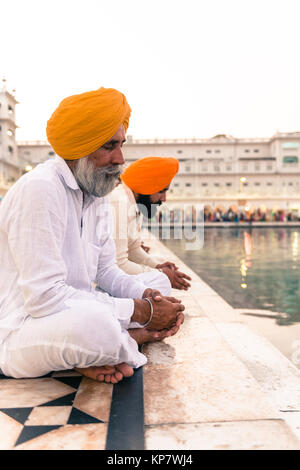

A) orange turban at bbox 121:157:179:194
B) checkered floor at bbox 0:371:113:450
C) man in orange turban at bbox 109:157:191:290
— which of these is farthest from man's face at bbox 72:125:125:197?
orange turban at bbox 121:157:179:194

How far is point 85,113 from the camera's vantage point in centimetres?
126

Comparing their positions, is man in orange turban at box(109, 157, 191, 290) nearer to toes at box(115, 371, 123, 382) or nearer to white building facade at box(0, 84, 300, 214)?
toes at box(115, 371, 123, 382)

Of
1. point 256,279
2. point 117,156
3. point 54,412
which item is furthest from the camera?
point 256,279

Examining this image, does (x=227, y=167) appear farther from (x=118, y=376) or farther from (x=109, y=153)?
(x=118, y=376)

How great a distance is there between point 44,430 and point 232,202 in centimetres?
3571

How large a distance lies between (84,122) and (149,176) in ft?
4.56

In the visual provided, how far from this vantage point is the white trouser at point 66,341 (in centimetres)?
111

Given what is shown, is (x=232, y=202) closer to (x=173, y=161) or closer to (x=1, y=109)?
(x=1, y=109)

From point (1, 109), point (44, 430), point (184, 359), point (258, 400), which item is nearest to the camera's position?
point (44, 430)

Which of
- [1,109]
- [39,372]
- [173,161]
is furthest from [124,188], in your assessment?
[1,109]

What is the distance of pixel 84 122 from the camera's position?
1264 mm

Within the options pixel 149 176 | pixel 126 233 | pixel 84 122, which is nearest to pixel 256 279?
pixel 149 176

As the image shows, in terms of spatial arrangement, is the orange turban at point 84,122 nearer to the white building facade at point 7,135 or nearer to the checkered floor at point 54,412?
the checkered floor at point 54,412

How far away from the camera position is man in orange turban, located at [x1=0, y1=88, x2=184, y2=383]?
1.12 metres
